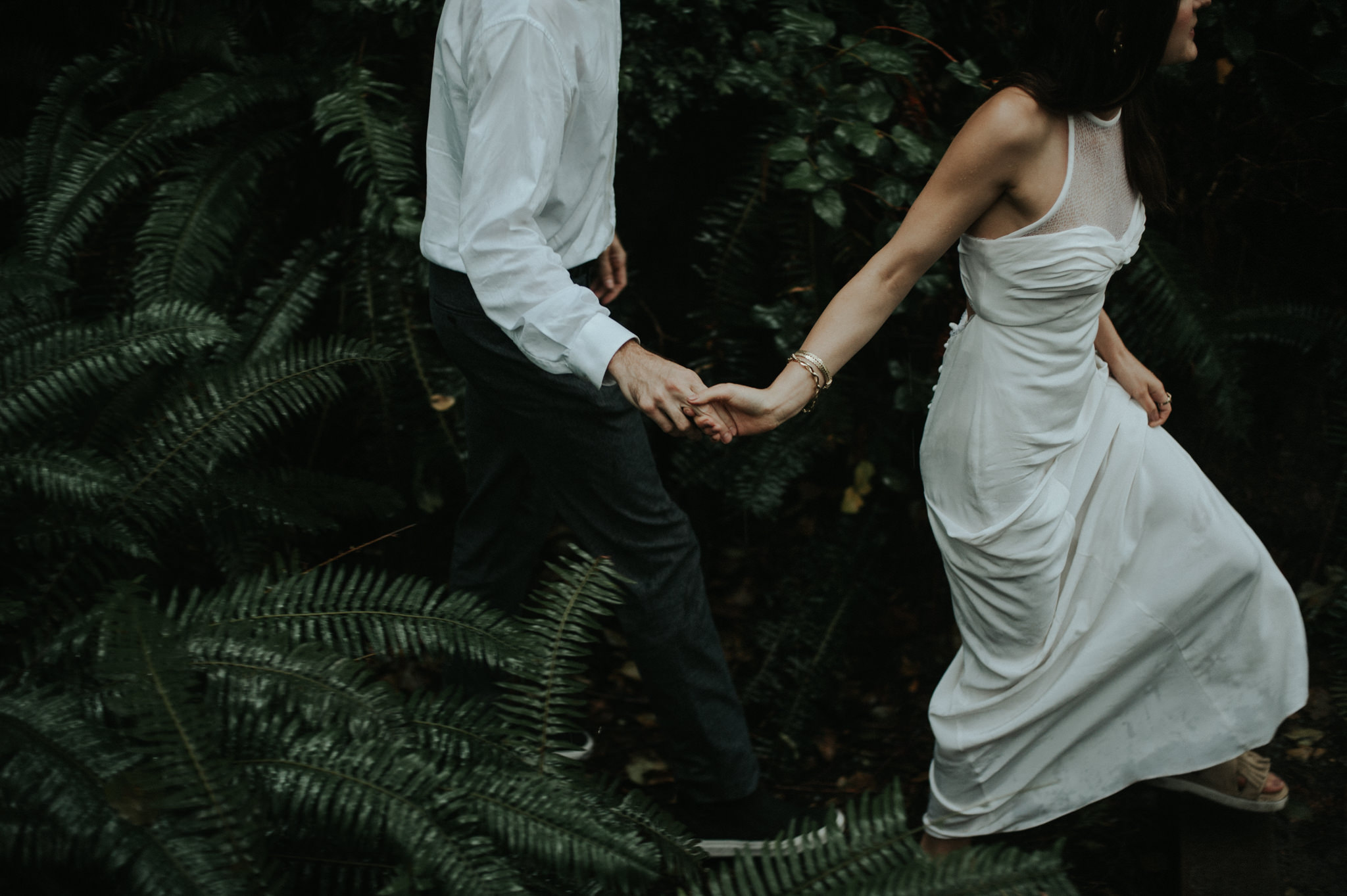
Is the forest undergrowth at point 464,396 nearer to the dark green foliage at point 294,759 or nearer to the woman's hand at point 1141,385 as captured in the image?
the dark green foliage at point 294,759

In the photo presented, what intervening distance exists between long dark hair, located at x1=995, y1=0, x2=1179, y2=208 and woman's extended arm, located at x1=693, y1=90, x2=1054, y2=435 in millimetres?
51

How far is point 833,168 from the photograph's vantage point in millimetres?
2377

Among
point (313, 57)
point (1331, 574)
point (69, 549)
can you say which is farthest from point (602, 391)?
point (1331, 574)

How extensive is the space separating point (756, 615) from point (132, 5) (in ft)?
8.78

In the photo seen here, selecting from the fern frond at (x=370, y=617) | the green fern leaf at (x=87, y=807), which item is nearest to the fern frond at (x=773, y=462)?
Result: the fern frond at (x=370, y=617)

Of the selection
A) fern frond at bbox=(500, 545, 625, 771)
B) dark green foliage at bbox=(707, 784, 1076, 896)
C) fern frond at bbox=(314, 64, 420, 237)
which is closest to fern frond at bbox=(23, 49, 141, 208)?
fern frond at bbox=(314, 64, 420, 237)

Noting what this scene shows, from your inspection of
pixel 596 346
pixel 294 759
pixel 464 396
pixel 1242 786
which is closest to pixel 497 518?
pixel 464 396

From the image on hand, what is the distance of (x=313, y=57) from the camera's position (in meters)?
2.92

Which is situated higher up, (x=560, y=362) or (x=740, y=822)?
(x=560, y=362)

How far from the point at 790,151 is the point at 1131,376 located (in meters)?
0.91

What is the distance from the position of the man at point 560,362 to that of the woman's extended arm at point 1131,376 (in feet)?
3.01

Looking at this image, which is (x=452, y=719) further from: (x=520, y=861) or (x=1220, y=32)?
(x=1220, y=32)

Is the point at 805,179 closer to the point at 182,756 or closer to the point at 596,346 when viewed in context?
the point at 596,346

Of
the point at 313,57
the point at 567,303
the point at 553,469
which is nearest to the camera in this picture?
the point at 567,303
